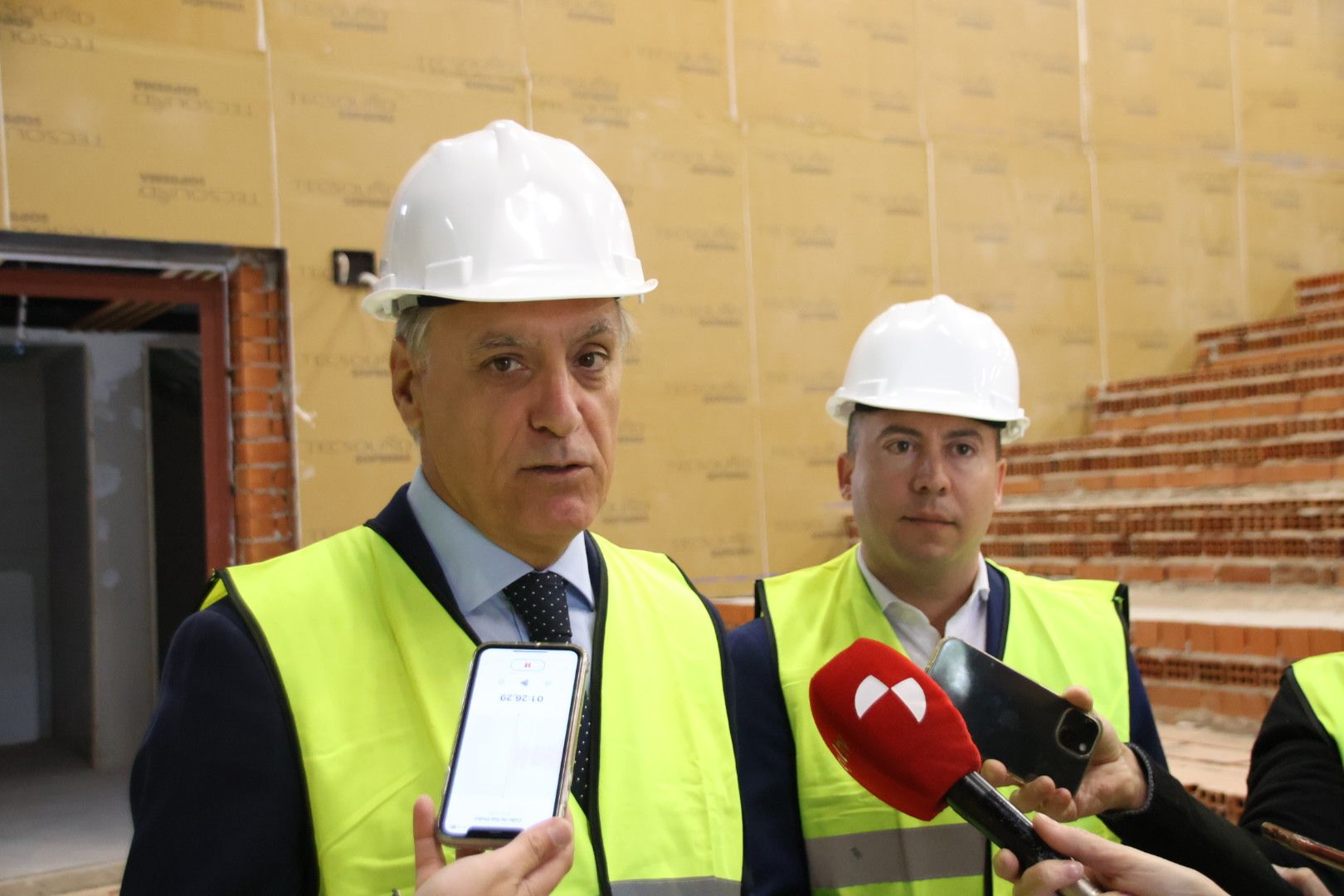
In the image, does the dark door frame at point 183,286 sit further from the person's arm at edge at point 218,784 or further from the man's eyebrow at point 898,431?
the person's arm at edge at point 218,784

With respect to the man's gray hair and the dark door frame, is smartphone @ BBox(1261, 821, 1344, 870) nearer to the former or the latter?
the man's gray hair

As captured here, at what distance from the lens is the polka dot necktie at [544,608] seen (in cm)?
149

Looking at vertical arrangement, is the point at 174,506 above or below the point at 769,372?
below

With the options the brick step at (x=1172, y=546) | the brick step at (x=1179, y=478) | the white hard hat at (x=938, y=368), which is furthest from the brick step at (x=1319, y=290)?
the white hard hat at (x=938, y=368)

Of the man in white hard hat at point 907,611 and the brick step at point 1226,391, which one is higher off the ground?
the brick step at point 1226,391

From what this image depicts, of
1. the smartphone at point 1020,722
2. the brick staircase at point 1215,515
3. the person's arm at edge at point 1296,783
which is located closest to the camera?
the smartphone at point 1020,722

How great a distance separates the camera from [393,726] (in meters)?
1.36

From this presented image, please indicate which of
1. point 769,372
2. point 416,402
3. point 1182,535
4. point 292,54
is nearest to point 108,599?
point 292,54

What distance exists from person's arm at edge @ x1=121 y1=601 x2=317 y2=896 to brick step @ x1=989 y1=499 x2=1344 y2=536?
16.6ft

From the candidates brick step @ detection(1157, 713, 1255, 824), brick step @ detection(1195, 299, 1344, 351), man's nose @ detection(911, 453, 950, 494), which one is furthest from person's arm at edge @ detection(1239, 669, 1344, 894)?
brick step @ detection(1195, 299, 1344, 351)

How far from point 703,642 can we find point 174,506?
722 centimetres

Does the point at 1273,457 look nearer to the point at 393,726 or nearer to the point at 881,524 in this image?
the point at 881,524

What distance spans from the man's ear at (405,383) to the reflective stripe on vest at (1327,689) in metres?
1.65

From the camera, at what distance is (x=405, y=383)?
1.56m
